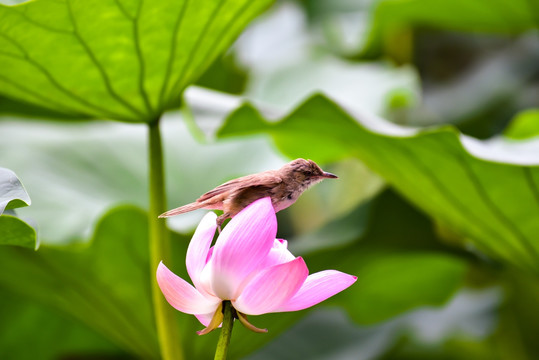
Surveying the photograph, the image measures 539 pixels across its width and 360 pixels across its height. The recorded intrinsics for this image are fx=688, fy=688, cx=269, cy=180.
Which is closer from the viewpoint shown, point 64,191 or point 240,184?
point 240,184

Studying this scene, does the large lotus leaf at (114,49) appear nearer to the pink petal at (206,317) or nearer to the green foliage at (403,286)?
the pink petal at (206,317)

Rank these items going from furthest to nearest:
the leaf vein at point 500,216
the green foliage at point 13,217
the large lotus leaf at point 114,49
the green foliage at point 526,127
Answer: the green foliage at point 526,127 → the leaf vein at point 500,216 → the large lotus leaf at point 114,49 → the green foliage at point 13,217

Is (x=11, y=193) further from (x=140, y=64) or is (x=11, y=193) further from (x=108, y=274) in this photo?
(x=108, y=274)

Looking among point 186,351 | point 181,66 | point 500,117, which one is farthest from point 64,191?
point 500,117

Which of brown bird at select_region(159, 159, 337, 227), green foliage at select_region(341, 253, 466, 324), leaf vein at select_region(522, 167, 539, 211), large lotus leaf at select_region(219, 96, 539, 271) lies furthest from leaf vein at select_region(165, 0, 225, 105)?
green foliage at select_region(341, 253, 466, 324)

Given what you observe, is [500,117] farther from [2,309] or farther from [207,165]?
[2,309]

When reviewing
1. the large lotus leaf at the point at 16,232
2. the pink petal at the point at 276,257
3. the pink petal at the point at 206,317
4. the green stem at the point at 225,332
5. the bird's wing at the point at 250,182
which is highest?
the bird's wing at the point at 250,182

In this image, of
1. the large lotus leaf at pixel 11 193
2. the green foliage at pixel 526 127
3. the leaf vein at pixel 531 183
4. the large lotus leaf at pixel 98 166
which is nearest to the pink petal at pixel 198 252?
the large lotus leaf at pixel 11 193
